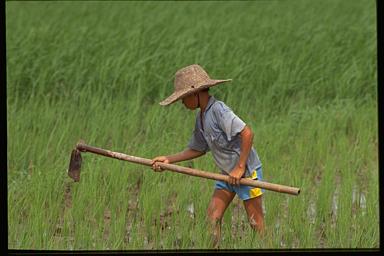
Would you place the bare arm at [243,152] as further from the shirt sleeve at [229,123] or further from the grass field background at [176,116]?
the grass field background at [176,116]

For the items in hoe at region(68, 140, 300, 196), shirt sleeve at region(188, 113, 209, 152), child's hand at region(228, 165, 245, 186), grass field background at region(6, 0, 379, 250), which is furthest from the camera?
grass field background at region(6, 0, 379, 250)

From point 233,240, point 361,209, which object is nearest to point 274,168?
point 361,209

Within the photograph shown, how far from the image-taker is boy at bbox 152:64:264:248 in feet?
10.1

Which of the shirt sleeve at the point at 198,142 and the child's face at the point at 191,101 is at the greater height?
the child's face at the point at 191,101

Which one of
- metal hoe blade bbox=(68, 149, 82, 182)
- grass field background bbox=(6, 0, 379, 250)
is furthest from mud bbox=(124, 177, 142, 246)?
metal hoe blade bbox=(68, 149, 82, 182)

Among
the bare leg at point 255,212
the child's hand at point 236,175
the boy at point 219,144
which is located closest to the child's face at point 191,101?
the boy at point 219,144

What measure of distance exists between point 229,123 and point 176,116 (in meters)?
1.88

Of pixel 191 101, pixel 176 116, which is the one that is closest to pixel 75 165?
pixel 191 101

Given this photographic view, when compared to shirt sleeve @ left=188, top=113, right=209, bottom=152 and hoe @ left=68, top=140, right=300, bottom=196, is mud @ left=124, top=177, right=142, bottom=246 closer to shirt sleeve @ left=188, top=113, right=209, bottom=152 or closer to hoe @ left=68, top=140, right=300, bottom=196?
hoe @ left=68, top=140, right=300, bottom=196

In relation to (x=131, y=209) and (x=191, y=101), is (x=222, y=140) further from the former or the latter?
(x=131, y=209)

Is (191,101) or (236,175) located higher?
(191,101)

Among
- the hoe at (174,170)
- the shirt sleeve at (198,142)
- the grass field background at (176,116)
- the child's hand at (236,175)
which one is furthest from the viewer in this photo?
the grass field background at (176,116)

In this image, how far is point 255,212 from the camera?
10.8 feet

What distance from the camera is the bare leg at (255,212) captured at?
3.29m
